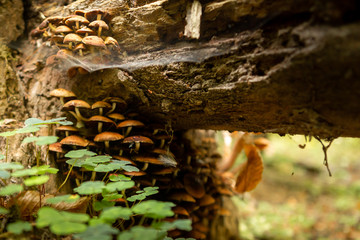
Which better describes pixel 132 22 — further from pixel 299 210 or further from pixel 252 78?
pixel 299 210

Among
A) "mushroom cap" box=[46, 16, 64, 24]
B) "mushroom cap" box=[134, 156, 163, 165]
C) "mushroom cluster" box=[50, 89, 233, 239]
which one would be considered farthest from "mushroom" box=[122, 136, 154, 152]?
"mushroom cap" box=[46, 16, 64, 24]

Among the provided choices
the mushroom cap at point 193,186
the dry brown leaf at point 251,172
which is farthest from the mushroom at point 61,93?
the dry brown leaf at point 251,172

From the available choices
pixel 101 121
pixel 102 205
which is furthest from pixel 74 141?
pixel 102 205

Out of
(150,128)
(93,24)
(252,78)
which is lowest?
(150,128)

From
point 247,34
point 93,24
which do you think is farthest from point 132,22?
point 247,34

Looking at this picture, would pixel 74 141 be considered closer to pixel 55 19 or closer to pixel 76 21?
pixel 76 21

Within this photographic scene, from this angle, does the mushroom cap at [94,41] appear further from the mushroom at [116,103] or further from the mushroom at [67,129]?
the mushroom at [67,129]
